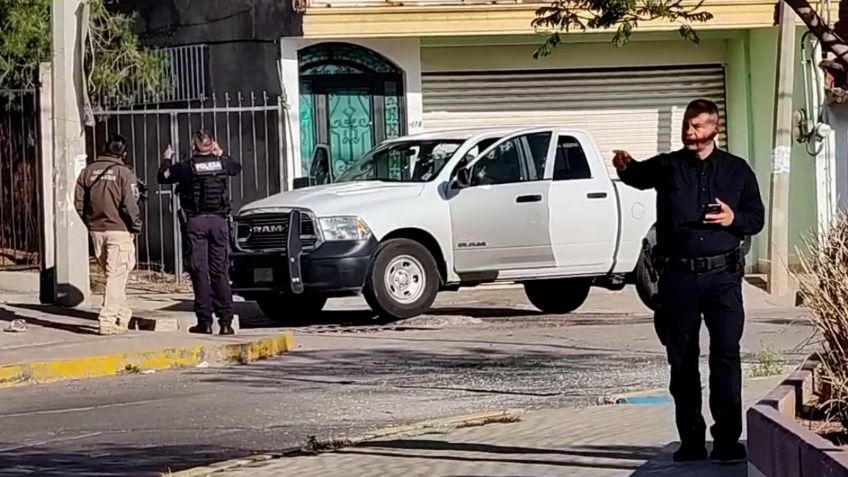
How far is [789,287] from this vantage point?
19.7 meters

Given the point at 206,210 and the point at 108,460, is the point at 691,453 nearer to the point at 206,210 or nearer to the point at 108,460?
the point at 108,460

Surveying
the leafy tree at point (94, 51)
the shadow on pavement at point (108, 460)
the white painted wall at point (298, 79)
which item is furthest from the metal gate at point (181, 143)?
the shadow on pavement at point (108, 460)

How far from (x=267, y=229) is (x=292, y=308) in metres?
1.38

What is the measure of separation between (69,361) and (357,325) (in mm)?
4504

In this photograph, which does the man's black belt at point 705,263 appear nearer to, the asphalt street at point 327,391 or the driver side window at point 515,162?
the asphalt street at point 327,391

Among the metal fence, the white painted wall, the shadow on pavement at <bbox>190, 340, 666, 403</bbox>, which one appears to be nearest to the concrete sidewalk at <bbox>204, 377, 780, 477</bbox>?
the shadow on pavement at <bbox>190, 340, 666, 403</bbox>

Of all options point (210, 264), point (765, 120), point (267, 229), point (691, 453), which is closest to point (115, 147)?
point (210, 264)

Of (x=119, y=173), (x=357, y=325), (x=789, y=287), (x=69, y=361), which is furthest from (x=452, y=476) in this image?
(x=789, y=287)

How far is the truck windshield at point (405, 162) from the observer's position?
641 inches

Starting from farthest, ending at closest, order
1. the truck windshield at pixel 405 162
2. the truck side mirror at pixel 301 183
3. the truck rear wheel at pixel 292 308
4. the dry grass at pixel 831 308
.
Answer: the truck side mirror at pixel 301 183 → the truck rear wheel at pixel 292 308 → the truck windshield at pixel 405 162 → the dry grass at pixel 831 308

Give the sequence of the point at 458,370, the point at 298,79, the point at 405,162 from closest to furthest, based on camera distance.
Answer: the point at 458,370, the point at 405,162, the point at 298,79

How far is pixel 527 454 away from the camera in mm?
8125

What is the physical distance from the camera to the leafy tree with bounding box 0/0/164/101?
19.2 m

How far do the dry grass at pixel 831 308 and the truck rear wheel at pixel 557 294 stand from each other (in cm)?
1078
